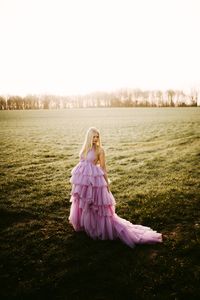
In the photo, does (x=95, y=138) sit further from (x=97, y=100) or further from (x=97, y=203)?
(x=97, y=100)

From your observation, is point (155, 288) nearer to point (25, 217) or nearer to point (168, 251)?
point (168, 251)

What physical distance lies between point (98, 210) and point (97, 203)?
21 cm

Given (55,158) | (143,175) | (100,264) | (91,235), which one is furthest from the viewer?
(55,158)

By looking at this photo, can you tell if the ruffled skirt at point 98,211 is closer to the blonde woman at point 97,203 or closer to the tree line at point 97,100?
the blonde woman at point 97,203

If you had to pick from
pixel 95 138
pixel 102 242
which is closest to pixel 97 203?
pixel 102 242

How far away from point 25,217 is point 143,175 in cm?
725

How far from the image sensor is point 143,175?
1504 centimetres

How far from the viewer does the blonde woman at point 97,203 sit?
7.67 meters

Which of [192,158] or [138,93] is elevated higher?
[138,93]

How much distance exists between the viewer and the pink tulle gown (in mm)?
7660

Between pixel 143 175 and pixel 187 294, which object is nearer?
pixel 187 294

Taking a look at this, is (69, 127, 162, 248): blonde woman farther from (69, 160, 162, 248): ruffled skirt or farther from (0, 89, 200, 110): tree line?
(0, 89, 200, 110): tree line

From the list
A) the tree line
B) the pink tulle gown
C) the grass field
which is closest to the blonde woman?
the pink tulle gown

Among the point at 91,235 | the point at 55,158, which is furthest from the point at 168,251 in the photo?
the point at 55,158
